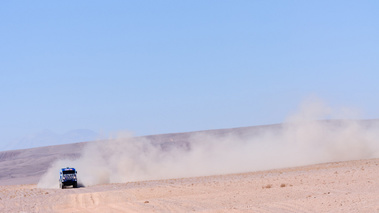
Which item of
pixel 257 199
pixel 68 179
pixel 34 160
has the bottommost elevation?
pixel 257 199

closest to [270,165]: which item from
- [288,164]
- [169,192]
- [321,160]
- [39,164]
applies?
[288,164]

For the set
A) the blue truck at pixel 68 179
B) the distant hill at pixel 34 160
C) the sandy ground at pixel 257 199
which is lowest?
the sandy ground at pixel 257 199

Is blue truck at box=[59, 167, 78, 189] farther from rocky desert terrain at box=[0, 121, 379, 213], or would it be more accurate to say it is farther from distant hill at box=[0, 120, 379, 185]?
distant hill at box=[0, 120, 379, 185]

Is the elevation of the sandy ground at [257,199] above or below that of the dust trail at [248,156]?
below

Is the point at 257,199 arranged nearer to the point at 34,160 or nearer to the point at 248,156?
the point at 248,156

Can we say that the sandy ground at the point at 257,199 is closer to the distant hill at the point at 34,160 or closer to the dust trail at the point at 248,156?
the dust trail at the point at 248,156

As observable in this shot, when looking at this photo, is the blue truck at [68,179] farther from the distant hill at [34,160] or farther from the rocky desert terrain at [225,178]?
the distant hill at [34,160]

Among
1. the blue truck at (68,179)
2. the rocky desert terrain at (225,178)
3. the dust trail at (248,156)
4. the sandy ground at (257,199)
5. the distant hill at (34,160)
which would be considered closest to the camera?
the sandy ground at (257,199)

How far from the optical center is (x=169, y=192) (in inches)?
1464

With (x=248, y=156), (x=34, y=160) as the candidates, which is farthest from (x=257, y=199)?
(x=34, y=160)

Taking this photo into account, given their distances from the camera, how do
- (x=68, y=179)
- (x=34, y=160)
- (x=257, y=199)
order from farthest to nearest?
(x=34, y=160), (x=68, y=179), (x=257, y=199)

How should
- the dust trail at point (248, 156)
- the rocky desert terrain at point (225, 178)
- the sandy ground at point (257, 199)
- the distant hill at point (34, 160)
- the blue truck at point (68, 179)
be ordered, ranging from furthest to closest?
the distant hill at point (34, 160) → the dust trail at point (248, 156) → the blue truck at point (68, 179) → the rocky desert terrain at point (225, 178) → the sandy ground at point (257, 199)

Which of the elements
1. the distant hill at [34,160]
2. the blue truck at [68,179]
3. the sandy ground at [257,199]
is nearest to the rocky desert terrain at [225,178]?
the sandy ground at [257,199]

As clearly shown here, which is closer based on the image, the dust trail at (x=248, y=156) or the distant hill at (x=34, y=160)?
the dust trail at (x=248, y=156)
